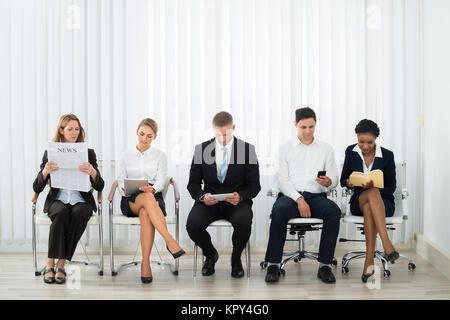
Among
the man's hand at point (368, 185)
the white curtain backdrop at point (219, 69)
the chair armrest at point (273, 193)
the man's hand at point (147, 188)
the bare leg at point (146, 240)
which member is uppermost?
the white curtain backdrop at point (219, 69)

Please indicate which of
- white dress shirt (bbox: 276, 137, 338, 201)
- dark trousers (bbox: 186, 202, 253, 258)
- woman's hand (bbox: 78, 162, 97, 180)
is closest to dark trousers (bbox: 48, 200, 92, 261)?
woman's hand (bbox: 78, 162, 97, 180)

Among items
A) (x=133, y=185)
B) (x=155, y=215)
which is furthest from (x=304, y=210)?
(x=133, y=185)

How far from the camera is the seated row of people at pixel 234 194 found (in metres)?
4.18

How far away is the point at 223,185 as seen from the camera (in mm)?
4492

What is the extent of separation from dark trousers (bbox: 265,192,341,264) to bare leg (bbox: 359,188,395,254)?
0.27m

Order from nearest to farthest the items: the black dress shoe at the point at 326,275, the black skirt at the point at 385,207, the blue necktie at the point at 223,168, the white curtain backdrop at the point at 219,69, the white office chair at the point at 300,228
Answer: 1. the black dress shoe at the point at 326,275
2. the white office chair at the point at 300,228
3. the black skirt at the point at 385,207
4. the blue necktie at the point at 223,168
5. the white curtain backdrop at the point at 219,69

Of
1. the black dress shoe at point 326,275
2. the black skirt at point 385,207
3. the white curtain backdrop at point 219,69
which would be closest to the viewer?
the black dress shoe at point 326,275

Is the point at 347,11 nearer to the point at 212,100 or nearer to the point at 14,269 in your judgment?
the point at 212,100

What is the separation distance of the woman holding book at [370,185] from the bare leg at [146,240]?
66.8 inches

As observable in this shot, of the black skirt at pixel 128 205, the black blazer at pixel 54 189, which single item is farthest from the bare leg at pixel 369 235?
the black blazer at pixel 54 189

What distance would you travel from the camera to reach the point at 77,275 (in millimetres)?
4410

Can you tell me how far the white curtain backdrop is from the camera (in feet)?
17.1

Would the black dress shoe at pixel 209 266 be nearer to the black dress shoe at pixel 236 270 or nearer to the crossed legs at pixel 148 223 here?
the black dress shoe at pixel 236 270

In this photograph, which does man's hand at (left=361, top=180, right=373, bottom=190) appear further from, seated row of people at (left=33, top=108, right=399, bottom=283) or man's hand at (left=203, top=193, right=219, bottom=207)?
man's hand at (left=203, top=193, right=219, bottom=207)
